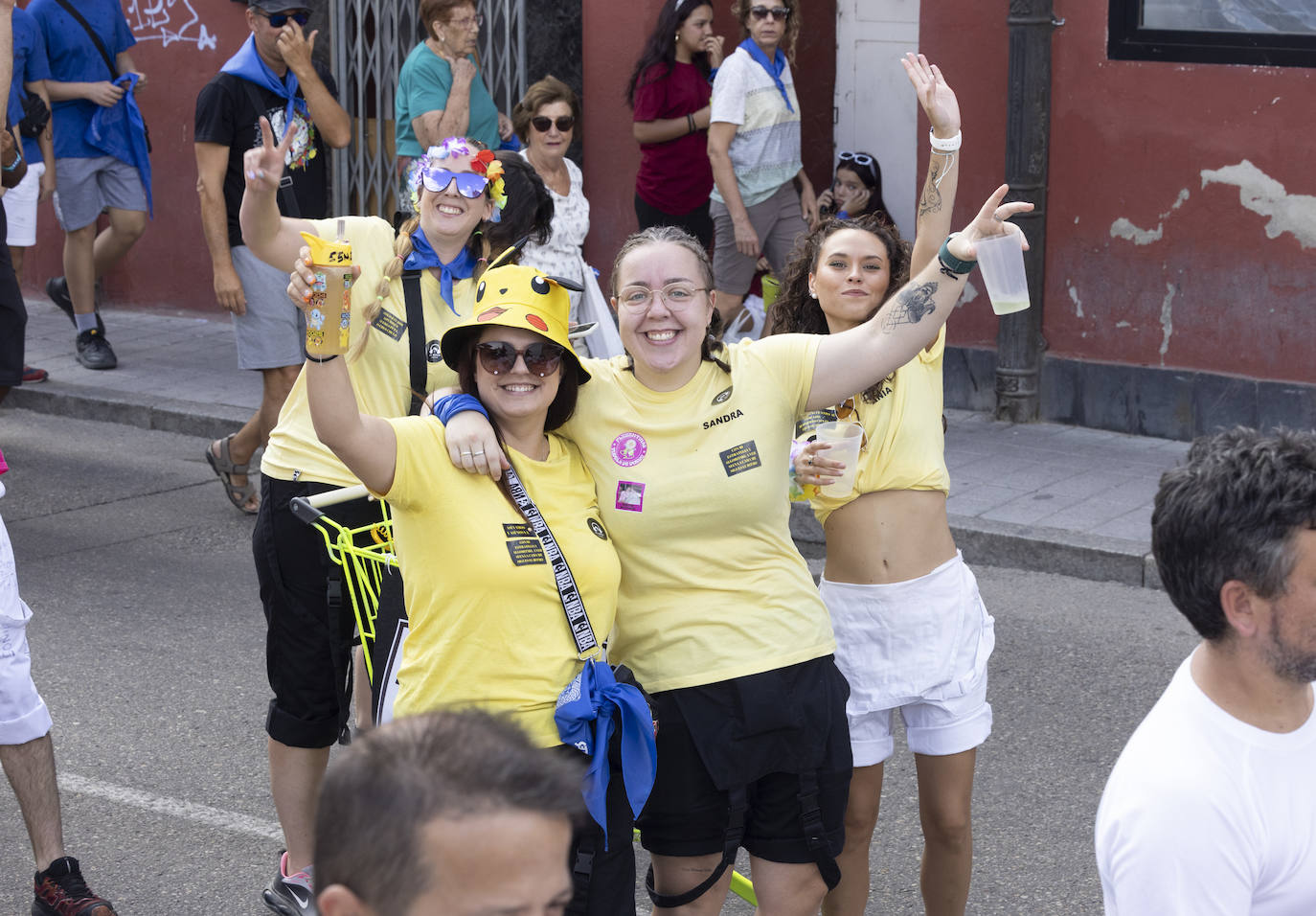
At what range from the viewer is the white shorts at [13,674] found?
421 cm

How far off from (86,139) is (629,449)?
27.6 feet

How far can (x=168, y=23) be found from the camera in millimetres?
12836

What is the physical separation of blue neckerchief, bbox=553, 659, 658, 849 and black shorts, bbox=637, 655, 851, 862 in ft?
0.51

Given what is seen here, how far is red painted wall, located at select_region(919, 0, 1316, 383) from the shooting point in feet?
28.7

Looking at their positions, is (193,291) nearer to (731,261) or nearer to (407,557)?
(731,261)

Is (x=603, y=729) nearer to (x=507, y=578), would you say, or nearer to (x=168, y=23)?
(x=507, y=578)

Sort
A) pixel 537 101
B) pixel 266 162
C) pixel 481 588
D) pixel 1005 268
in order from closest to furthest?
pixel 481 588
pixel 1005 268
pixel 266 162
pixel 537 101

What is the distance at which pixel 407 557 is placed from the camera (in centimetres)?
336

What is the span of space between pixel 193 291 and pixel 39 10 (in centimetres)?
285

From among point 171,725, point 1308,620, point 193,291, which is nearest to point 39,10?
point 193,291

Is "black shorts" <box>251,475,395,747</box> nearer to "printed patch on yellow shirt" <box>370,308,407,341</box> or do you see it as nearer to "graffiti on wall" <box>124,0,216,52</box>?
"printed patch on yellow shirt" <box>370,308,407,341</box>

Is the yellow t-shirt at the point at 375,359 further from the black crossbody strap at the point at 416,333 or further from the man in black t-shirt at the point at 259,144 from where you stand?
the man in black t-shirt at the point at 259,144

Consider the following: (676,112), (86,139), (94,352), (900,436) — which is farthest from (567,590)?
(94,352)

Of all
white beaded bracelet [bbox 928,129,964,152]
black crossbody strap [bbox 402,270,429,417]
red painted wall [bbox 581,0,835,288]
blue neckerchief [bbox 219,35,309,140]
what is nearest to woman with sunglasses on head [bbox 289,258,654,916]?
black crossbody strap [bbox 402,270,429,417]
